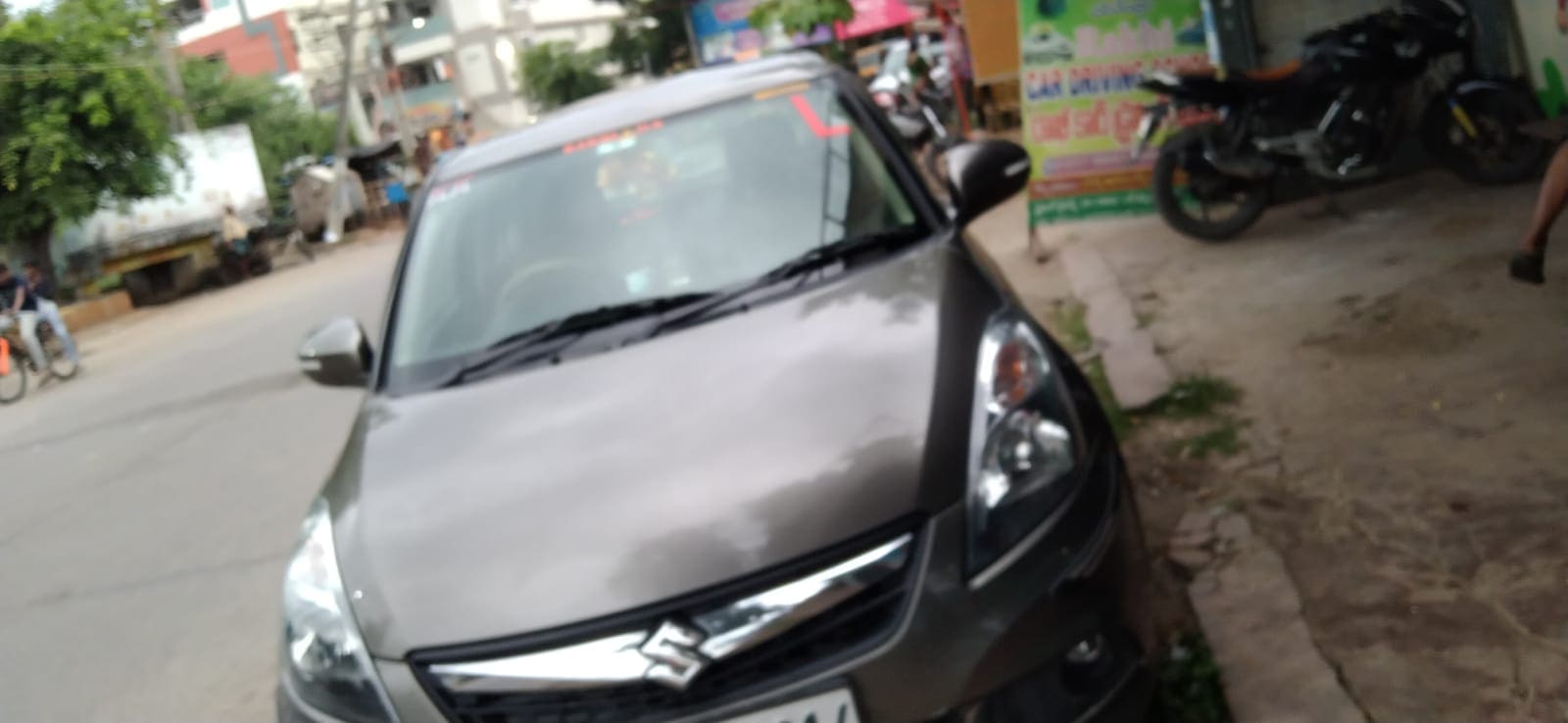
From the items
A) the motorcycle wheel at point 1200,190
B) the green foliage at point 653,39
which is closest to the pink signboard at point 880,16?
the green foliage at point 653,39

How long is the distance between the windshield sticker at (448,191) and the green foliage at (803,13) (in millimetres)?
11990

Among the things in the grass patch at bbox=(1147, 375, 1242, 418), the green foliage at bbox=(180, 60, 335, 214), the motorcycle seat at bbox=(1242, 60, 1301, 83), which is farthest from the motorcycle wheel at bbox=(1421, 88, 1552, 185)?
the green foliage at bbox=(180, 60, 335, 214)

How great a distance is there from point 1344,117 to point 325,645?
6452 mm

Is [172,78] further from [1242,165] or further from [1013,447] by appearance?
[1013,447]

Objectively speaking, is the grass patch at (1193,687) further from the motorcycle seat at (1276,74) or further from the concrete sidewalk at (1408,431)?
the motorcycle seat at (1276,74)

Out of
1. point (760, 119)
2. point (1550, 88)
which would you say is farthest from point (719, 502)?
point (1550, 88)

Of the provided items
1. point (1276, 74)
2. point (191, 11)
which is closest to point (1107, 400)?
point (1276, 74)

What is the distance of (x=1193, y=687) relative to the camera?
308 cm

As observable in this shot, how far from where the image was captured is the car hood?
2227mm

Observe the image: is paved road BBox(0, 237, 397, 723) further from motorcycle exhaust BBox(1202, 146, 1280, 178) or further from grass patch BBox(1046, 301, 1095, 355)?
motorcycle exhaust BBox(1202, 146, 1280, 178)

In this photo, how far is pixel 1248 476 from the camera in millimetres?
4184

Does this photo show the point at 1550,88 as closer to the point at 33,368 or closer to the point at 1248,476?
the point at 1248,476

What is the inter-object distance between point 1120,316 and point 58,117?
70.6 feet

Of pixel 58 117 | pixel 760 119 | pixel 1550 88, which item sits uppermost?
pixel 58 117
